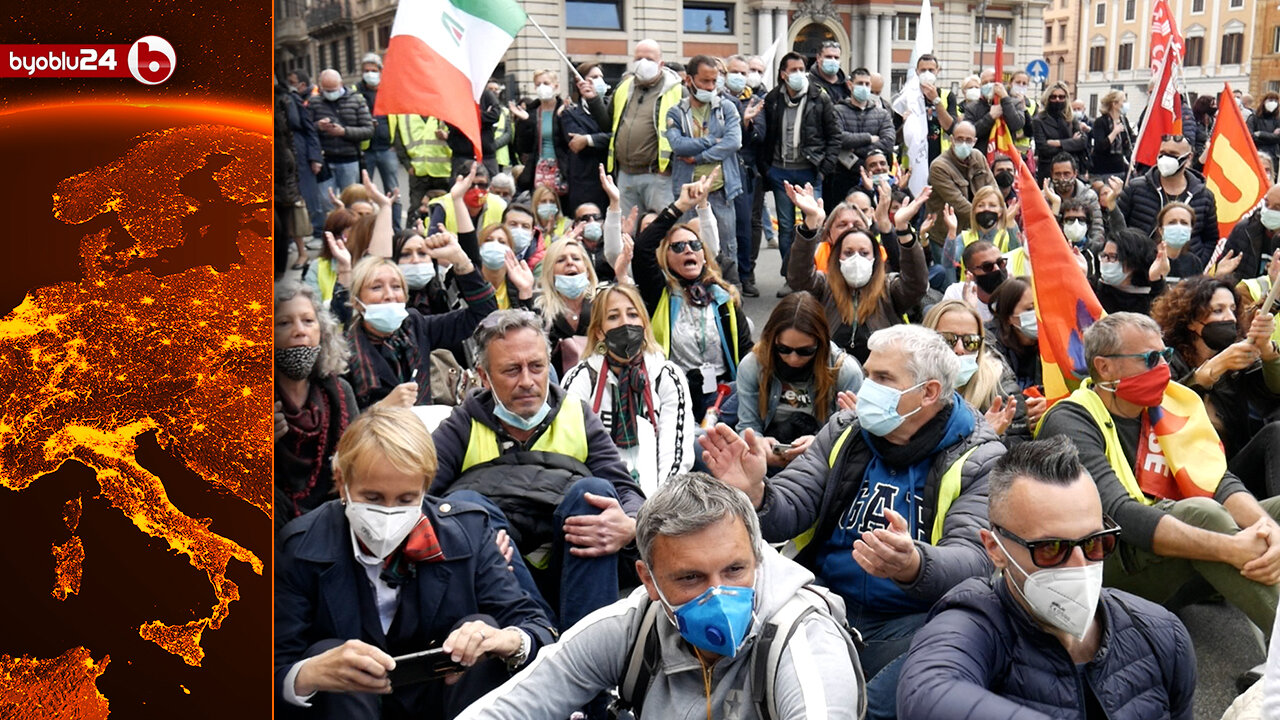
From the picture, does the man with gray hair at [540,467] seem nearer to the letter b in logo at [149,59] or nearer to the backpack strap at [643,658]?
the backpack strap at [643,658]

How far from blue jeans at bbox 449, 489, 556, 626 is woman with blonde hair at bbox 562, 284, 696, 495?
4.58 ft

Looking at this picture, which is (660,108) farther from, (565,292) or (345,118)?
(345,118)

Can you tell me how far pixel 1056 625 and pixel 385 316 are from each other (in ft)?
11.3

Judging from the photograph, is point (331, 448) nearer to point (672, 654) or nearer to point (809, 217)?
point (672, 654)

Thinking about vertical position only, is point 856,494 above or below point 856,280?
below

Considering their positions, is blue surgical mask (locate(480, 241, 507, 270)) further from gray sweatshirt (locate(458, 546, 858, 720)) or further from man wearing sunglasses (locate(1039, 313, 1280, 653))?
gray sweatshirt (locate(458, 546, 858, 720))

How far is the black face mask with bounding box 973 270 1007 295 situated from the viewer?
268 inches

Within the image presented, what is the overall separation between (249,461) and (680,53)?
50112 mm

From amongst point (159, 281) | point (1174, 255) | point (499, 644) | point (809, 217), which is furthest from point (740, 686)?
point (1174, 255)

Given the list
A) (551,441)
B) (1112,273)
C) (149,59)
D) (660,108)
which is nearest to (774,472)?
(551,441)

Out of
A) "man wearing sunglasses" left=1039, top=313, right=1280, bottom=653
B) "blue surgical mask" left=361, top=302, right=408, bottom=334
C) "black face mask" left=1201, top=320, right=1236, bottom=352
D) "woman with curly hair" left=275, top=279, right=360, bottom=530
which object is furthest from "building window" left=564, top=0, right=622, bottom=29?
"man wearing sunglasses" left=1039, top=313, right=1280, bottom=653

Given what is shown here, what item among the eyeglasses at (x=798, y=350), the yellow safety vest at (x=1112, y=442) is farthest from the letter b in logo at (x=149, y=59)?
the eyeglasses at (x=798, y=350)

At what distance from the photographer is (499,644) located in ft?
10.2

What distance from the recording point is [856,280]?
6316 mm
